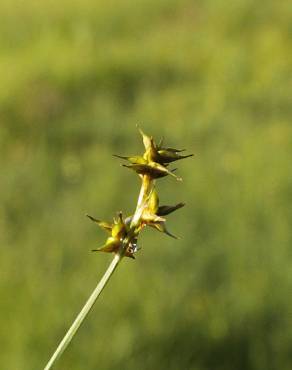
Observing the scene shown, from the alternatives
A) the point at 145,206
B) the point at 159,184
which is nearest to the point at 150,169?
the point at 145,206

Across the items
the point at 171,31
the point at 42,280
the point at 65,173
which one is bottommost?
the point at 42,280

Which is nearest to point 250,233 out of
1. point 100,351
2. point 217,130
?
point 100,351

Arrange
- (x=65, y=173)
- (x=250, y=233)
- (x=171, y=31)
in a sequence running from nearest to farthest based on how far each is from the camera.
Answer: (x=250, y=233) < (x=65, y=173) < (x=171, y=31)

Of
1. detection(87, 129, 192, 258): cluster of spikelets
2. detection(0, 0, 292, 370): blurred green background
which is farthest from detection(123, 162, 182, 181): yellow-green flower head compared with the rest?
detection(0, 0, 292, 370): blurred green background

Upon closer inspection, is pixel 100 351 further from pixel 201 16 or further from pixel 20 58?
pixel 201 16

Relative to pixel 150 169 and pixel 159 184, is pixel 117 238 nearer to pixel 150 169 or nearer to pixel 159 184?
pixel 150 169

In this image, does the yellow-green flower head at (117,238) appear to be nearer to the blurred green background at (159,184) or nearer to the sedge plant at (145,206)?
the sedge plant at (145,206)

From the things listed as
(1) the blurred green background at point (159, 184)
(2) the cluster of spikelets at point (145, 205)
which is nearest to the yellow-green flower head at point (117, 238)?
(2) the cluster of spikelets at point (145, 205)
